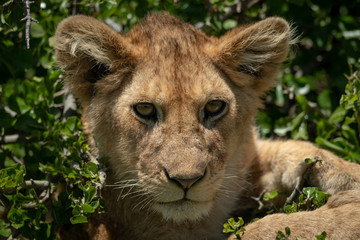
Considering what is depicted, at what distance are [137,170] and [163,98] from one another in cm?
60

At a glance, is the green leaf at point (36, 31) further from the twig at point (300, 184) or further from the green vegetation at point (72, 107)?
the twig at point (300, 184)

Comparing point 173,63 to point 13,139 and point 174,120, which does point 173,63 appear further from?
point 13,139

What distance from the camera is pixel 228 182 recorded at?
5.33m

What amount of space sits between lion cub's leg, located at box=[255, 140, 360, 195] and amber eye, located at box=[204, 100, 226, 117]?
0.85m

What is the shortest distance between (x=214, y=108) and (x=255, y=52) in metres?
0.73

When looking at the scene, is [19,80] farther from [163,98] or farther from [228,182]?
[228,182]

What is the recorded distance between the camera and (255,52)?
517 centimetres

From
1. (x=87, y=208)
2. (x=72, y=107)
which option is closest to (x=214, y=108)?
(x=87, y=208)

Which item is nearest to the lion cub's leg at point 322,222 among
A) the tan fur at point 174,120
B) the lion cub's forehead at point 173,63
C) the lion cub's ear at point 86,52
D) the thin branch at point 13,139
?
the tan fur at point 174,120

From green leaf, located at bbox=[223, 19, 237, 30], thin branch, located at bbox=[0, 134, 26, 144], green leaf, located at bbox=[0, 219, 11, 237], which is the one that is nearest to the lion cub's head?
thin branch, located at bbox=[0, 134, 26, 144]

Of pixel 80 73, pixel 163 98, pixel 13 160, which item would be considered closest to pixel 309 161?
pixel 163 98

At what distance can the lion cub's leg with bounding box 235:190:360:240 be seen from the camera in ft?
14.3

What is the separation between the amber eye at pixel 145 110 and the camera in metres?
4.64

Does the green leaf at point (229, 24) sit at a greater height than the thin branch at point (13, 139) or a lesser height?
greater
